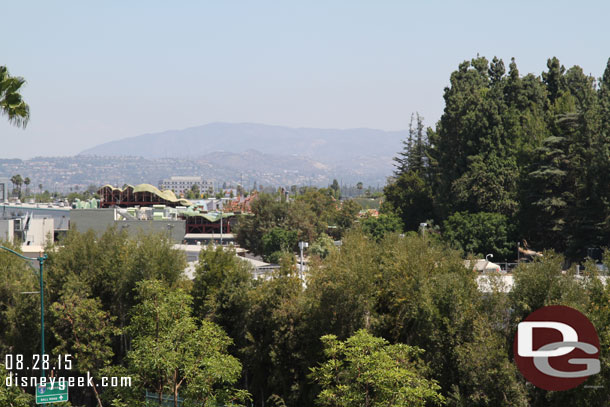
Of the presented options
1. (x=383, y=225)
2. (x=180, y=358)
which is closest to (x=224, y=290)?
(x=180, y=358)

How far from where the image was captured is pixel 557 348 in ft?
68.3

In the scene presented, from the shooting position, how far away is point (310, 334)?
2633 cm

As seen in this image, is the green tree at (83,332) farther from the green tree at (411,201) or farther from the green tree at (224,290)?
the green tree at (411,201)

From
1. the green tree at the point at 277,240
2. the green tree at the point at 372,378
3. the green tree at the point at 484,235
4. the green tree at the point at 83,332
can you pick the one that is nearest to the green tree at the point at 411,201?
the green tree at the point at 277,240

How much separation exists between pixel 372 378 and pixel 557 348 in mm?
4971

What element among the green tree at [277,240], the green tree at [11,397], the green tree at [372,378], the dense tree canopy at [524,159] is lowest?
the green tree at [277,240]

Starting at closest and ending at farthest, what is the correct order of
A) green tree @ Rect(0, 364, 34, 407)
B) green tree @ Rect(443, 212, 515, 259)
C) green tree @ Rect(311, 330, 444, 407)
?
green tree @ Rect(311, 330, 444, 407), green tree @ Rect(0, 364, 34, 407), green tree @ Rect(443, 212, 515, 259)

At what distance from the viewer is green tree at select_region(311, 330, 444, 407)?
20.4 m

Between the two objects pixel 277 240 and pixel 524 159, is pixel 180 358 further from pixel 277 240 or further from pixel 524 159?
pixel 277 240

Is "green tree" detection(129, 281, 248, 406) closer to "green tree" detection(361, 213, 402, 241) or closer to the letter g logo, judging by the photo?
the letter g logo

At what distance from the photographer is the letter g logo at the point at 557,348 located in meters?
20.8

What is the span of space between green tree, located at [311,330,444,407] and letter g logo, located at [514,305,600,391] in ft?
8.92

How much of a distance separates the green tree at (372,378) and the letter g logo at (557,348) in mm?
2718

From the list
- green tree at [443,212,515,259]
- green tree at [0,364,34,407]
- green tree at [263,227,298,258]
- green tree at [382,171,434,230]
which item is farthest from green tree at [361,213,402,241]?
green tree at [0,364,34,407]
